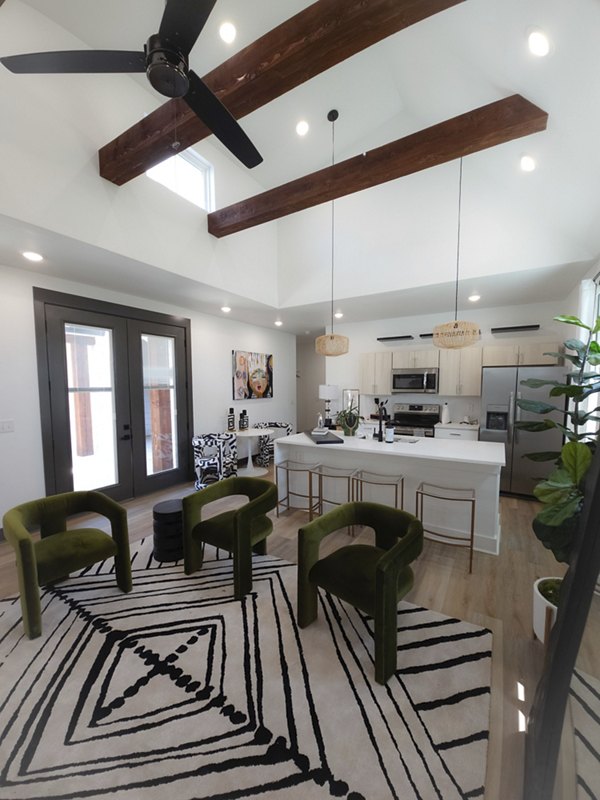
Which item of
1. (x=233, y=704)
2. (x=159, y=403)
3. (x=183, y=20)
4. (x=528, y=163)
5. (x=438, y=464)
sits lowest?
(x=233, y=704)

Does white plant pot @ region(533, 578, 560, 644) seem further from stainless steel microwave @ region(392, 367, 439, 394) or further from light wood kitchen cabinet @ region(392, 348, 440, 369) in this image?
light wood kitchen cabinet @ region(392, 348, 440, 369)

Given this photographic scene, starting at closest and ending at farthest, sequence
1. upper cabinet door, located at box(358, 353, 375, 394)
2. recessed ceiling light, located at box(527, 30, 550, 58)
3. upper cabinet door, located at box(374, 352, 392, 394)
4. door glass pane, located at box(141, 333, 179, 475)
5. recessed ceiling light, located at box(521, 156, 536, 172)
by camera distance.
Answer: recessed ceiling light, located at box(527, 30, 550, 58) → recessed ceiling light, located at box(521, 156, 536, 172) → door glass pane, located at box(141, 333, 179, 475) → upper cabinet door, located at box(374, 352, 392, 394) → upper cabinet door, located at box(358, 353, 375, 394)

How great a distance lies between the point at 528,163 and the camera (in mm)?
2770

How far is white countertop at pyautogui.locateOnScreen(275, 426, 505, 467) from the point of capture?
281 cm

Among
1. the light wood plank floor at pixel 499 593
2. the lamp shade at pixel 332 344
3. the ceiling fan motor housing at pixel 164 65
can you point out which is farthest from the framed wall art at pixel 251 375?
the ceiling fan motor housing at pixel 164 65

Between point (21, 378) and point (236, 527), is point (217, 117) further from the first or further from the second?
point (21, 378)

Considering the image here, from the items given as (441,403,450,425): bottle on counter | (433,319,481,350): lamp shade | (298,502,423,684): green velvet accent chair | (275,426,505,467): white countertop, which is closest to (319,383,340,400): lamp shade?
(275,426,505,467): white countertop

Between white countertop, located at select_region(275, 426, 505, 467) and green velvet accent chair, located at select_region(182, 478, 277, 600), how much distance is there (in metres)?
1.08

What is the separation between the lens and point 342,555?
6.70 feet

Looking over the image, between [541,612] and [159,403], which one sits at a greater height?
[159,403]

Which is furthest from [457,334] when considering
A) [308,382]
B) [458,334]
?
[308,382]

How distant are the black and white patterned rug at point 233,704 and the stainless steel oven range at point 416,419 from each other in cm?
362

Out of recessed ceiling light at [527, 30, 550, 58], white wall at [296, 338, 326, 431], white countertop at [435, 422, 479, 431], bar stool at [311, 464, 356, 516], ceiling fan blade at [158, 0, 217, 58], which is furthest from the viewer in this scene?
white wall at [296, 338, 326, 431]

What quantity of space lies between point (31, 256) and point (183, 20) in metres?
2.69
